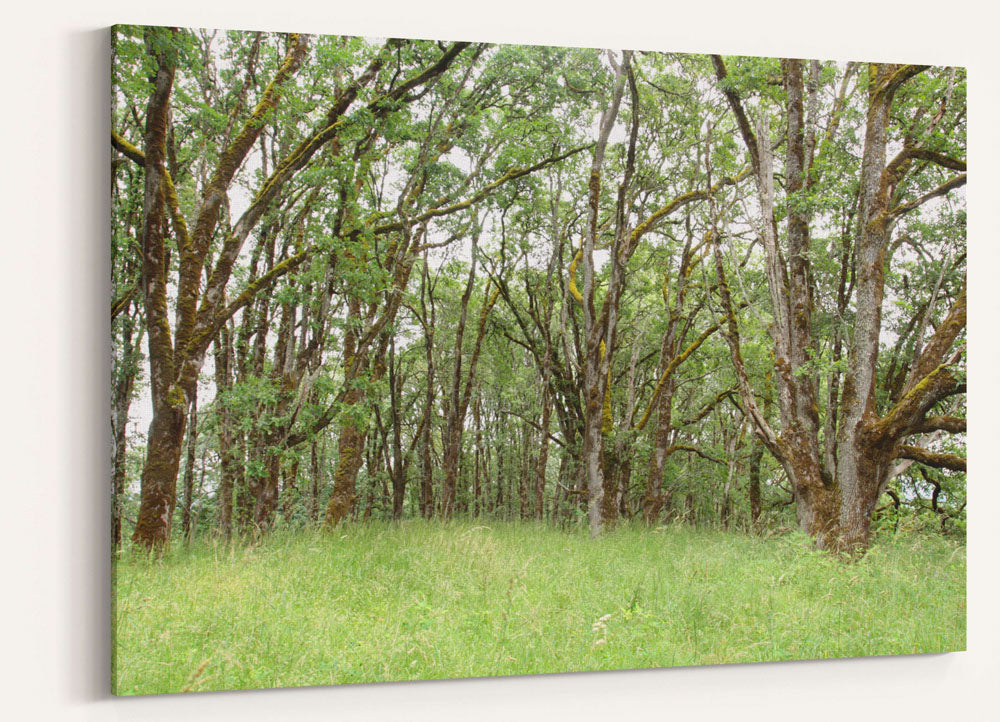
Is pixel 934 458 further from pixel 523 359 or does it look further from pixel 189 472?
pixel 189 472

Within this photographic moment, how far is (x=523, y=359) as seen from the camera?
438 centimetres

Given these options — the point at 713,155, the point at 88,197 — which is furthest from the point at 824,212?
the point at 88,197

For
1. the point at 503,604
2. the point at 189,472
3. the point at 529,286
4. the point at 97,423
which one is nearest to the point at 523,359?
the point at 529,286

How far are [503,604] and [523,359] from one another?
147 centimetres

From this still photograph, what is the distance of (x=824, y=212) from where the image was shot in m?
4.35

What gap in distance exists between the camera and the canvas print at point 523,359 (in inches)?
131

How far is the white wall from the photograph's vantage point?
120 inches

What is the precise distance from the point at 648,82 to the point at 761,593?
112 inches

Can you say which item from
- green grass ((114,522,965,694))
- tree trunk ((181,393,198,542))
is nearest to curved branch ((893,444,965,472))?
green grass ((114,522,965,694))

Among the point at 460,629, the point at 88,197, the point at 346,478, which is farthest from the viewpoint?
the point at 346,478

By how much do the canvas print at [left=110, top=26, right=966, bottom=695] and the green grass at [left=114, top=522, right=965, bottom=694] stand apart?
0.05ft

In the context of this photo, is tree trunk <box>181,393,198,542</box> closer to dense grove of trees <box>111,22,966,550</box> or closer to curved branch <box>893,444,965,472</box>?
dense grove of trees <box>111,22,966,550</box>

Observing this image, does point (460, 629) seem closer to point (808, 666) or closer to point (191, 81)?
point (808, 666)

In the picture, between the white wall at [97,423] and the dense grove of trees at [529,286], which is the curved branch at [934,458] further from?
the white wall at [97,423]
